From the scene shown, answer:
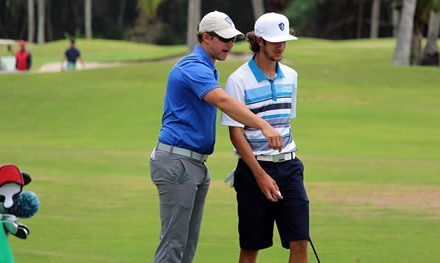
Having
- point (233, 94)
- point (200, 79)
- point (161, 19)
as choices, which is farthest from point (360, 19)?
point (200, 79)

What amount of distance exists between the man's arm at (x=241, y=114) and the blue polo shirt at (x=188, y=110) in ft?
0.51

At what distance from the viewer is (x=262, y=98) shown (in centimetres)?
758

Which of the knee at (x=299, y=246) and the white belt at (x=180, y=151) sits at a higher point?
the white belt at (x=180, y=151)

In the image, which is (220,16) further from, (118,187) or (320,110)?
(320,110)

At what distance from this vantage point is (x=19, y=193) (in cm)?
620

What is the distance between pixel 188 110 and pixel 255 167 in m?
0.60

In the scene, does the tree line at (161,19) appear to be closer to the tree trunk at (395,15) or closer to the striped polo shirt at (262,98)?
the tree trunk at (395,15)

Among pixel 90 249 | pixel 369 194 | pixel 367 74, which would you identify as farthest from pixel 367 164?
pixel 367 74

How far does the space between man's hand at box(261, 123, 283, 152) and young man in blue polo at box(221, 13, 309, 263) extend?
516 mm

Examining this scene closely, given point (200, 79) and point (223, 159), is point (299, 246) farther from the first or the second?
point (223, 159)

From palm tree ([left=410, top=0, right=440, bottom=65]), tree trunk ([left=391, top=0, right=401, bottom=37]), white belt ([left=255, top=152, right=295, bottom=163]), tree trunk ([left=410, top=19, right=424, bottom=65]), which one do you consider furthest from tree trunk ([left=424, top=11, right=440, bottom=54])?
white belt ([left=255, top=152, right=295, bottom=163])

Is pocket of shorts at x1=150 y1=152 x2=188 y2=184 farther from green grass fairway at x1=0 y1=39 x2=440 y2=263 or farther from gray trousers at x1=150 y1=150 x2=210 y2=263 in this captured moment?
green grass fairway at x1=0 y1=39 x2=440 y2=263

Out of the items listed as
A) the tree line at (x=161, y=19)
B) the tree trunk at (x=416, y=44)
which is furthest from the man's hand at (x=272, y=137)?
the tree line at (x=161, y=19)

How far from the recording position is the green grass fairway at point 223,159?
35.4ft
